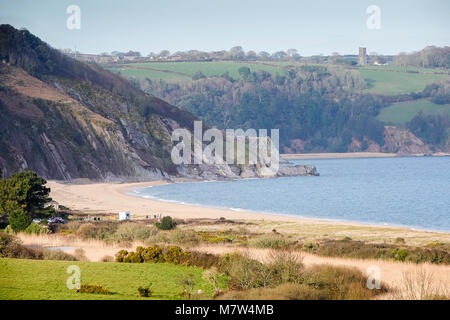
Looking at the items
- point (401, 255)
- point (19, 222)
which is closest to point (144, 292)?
point (401, 255)

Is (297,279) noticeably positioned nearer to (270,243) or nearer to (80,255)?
(80,255)

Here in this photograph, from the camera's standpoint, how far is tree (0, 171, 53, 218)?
40969 millimetres

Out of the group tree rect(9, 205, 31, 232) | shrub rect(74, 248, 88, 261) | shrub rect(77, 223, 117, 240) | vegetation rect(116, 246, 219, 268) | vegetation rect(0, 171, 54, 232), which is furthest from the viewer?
vegetation rect(0, 171, 54, 232)

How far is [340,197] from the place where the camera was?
83000mm

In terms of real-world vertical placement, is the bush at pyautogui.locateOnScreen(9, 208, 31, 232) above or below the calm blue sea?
above

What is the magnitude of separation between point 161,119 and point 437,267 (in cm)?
9680

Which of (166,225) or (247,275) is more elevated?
(247,275)

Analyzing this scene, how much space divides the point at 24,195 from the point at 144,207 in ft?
65.0

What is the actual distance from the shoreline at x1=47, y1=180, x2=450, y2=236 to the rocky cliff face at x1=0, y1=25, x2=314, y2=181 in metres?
6.97

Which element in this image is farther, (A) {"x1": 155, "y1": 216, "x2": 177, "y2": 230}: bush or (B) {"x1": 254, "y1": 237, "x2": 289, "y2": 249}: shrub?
(A) {"x1": 155, "y1": 216, "x2": 177, "y2": 230}: bush

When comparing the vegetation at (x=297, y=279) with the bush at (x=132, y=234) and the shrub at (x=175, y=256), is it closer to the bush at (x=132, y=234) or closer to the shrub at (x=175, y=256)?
the shrub at (x=175, y=256)

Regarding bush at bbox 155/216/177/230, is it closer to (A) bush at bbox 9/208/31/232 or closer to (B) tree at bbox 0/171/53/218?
(B) tree at bbox 0/171/53/218

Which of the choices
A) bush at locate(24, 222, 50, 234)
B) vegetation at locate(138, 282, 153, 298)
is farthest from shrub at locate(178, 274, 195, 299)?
bush at locate(24, 222, 50, 234)
